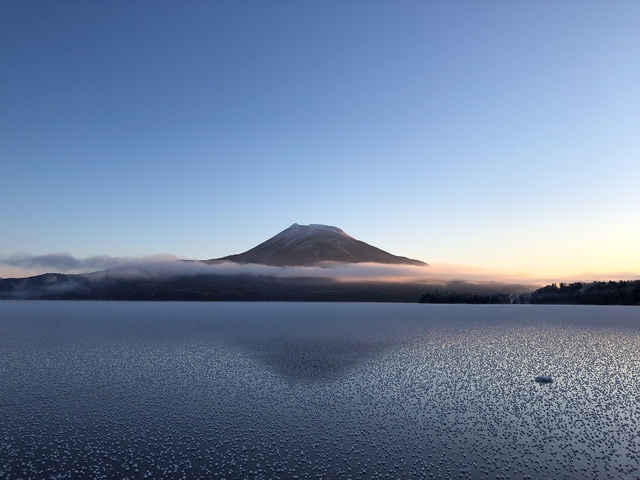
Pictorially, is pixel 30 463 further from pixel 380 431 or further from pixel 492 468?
pixel 492 468

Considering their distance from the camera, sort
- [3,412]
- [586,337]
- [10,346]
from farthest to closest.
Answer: [586,337] → [10,346] → [3,412]

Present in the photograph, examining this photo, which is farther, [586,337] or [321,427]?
[586,337]

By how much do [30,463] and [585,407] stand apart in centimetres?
4271

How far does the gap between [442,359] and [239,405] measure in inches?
1389

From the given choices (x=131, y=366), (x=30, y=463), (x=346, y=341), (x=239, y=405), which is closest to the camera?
(x=30, y=463)

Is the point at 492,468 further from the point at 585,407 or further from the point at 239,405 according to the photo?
the point at 239,405

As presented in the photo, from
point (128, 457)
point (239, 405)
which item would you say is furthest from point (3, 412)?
point (239, 405)

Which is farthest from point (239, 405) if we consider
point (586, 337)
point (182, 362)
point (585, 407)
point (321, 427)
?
point (586, 337)

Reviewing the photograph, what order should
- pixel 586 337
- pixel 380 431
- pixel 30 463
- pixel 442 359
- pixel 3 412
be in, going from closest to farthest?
pixel 30 463 → pixel 380 431 → pixel 3 412 → pixel 442 359 → pixel 586 337

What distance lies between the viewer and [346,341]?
3219 inches

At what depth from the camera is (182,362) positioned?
55.3 m

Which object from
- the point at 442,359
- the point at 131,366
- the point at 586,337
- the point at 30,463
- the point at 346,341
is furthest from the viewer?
the point at 586,337

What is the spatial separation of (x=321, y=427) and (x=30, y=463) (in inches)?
716

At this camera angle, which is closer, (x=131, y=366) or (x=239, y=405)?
(x=239, y=405)
